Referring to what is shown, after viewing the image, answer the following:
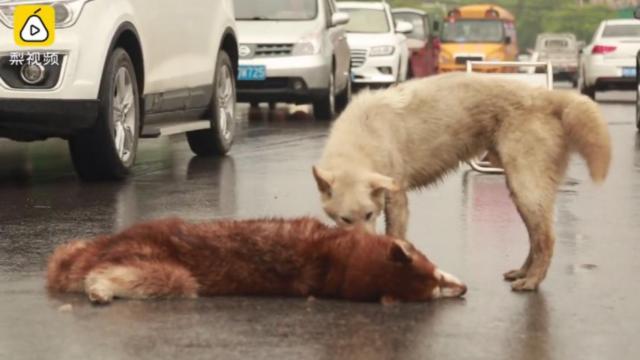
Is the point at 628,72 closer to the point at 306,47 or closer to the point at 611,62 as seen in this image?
the point at 611,62

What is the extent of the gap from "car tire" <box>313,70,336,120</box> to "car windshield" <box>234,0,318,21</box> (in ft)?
3.05

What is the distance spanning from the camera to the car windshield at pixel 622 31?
3123 centimetres

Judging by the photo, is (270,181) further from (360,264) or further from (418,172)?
(360,264)

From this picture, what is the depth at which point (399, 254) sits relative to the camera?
6.07m

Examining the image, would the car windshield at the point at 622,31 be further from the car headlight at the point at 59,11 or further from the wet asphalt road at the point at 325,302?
the car headlight at the point at 59,11

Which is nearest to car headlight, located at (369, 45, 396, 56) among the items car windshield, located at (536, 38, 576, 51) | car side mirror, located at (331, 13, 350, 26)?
car side mirror, located at (331, 13, 350, 26)

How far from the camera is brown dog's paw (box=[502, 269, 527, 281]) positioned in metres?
6.87

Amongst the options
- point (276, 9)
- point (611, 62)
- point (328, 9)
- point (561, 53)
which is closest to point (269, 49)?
point (276, 9)

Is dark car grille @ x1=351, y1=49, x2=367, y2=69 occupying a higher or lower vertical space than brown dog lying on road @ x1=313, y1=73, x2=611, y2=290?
lower

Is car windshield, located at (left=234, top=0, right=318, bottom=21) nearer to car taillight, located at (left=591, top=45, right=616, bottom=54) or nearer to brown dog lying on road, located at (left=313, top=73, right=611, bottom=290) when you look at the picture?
car taillight, located at (left=591, top=45, right=616, bottom=54)

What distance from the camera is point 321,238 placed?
20.6 feet

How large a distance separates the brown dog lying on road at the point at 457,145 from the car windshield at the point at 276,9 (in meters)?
12.4

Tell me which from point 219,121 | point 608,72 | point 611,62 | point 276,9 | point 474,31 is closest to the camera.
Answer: point 219,121

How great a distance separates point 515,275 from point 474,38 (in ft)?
108
